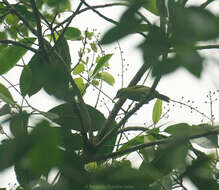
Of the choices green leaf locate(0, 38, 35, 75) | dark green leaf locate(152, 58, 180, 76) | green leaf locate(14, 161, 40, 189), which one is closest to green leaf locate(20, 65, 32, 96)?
green leaf locate(0, 38, 35, 75)

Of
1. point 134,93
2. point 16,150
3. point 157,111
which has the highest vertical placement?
point 16,150

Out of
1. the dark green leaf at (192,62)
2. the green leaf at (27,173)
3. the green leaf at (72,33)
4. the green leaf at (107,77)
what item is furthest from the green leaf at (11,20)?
the dark green leaf at (192,62)

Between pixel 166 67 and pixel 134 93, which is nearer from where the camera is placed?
pixel 166 67

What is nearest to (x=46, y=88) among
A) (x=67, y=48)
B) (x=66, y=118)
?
(x=66, y=118)

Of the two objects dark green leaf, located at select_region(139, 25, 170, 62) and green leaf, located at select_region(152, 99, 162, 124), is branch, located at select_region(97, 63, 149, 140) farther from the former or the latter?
dark green leaf, located at select_region(139, 25, 170, 62)

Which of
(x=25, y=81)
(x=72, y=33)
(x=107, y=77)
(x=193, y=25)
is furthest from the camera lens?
(x=107, y=77)

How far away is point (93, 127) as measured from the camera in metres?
0.65

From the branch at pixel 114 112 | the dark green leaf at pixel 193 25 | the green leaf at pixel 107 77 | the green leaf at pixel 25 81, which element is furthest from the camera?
the green leaf at pixel 107 77

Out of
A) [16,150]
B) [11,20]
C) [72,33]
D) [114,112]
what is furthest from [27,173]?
[11,20]

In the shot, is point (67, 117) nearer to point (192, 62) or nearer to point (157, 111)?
point (157, 111)

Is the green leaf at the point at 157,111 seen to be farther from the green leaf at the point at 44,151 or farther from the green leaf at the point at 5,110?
the green leaf at the point at 44,151

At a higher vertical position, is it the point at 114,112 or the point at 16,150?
the point at 16,150

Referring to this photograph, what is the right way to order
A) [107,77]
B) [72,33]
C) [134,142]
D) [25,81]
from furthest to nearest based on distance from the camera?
[107,77] → [72,33] → [134,142] → [25,81]

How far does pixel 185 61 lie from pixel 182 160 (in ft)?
0.22
